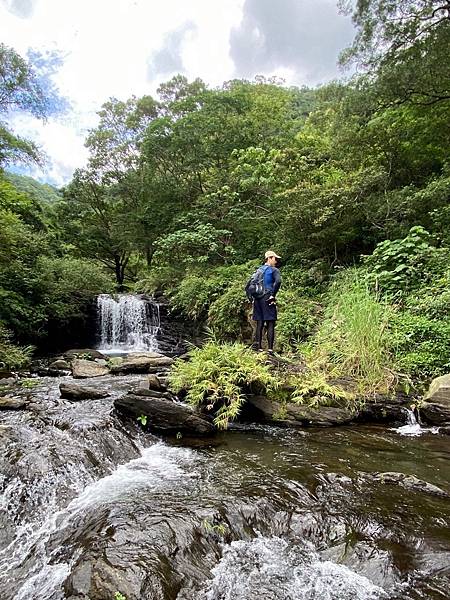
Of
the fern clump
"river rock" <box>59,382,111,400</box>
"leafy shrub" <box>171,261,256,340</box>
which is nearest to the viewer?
the fern clump

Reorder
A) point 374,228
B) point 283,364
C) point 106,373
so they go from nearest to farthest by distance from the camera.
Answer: point 283,364 < point 106,373 < point 374,228

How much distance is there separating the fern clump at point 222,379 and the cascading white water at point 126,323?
353 inches

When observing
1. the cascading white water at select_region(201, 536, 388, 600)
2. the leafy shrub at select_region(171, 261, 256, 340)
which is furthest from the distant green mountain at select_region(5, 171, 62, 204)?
the cascading white water at select_region(201, 536, 388, 600)

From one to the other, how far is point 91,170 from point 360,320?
20.5 m

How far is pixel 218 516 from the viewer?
339 centimetres

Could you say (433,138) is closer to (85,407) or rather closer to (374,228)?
(374,228)

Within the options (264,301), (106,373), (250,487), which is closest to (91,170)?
(106,373)

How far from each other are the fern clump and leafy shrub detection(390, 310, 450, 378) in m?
2.41

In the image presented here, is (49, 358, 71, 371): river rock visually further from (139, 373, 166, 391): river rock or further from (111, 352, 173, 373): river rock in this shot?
(139, 373, 166, 391): river rock

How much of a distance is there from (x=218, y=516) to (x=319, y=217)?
858 centimetres

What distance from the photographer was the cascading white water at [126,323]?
1523 centimetres

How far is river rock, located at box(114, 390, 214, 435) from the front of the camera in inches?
213

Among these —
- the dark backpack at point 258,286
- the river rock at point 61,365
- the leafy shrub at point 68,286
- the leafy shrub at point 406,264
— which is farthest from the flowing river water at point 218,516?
the leafy shrub at point 68,286

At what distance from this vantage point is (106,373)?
921cm
